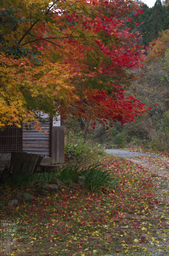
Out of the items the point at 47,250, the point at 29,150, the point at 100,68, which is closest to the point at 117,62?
the point at 100,68

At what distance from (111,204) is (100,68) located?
3486mm

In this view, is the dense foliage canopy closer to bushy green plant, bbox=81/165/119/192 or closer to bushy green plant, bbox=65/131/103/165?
bushy green plant, bbox=81/165/119/192

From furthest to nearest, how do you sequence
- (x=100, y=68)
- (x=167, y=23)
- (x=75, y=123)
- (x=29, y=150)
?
(x=167, y=23), (x=75, y=123), (x=29, y=150), (x=100, y=68)

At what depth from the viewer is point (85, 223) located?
5.57 meters

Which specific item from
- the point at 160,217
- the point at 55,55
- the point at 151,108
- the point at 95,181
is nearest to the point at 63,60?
the point at 55,55

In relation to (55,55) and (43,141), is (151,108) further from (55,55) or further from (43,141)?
(55,55)

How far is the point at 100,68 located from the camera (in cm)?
636

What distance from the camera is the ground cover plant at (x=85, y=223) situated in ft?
14.7

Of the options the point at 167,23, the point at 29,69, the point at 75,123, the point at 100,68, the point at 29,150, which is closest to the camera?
the point at 29,69

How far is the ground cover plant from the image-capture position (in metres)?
4.47

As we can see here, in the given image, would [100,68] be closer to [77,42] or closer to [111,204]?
[77,42]

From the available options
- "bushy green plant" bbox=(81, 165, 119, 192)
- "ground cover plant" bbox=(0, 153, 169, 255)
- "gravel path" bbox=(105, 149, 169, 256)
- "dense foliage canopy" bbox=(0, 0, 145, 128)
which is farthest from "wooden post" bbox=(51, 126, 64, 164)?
"gravel path" bbox=(105, 149, 169, 256)

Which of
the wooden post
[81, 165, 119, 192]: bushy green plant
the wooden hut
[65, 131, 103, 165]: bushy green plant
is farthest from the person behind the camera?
[65, 131, 103, 165]: bushy green plant

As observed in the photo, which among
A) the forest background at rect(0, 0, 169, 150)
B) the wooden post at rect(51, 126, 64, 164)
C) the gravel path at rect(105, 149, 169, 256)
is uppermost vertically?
the forest background at rect(0, 0, 169, 150)
